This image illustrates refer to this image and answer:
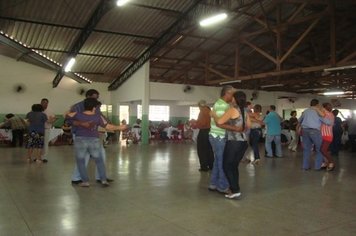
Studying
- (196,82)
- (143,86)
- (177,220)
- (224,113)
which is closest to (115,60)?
(143,86)

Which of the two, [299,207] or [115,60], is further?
[115,60]

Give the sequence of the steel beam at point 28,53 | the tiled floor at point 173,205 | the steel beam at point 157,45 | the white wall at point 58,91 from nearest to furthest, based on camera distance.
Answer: the tiled floor at point 173,205, the steel beam at point 28,53, the steel beam at point 157,45, the white wall at point 58,91

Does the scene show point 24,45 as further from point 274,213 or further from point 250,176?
point 274,213

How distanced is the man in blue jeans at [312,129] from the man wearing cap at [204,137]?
2.09 m

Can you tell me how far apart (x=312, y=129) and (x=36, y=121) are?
5.94 m

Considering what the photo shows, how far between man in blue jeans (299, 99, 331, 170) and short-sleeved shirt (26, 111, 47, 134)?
18.6 feet

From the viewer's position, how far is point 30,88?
54.4 feet

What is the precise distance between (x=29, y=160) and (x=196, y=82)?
37.9 ft

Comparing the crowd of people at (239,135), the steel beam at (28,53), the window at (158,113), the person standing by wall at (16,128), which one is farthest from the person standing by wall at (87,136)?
the window at (158,113)

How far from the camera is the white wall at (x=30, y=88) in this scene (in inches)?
623

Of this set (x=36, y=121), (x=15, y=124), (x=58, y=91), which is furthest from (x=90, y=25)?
(x=58, y=91)

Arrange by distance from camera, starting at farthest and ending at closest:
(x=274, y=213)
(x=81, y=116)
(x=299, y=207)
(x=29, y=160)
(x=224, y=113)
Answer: (x=29, y=160) < (x=81, y=116) < (x=224, y=113) < (x=299, y=207) < (x=274, y=213)

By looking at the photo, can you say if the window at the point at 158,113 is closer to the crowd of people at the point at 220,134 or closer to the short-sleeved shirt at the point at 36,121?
the crowd of people at the point at 220,134

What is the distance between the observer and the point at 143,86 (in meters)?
15.9
